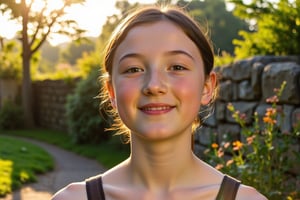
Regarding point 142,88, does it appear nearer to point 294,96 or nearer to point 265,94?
point 294,96

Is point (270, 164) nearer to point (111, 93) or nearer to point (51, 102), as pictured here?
point (111, 93)

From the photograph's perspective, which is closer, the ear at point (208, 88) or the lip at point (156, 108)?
the lip at point (156, 108)

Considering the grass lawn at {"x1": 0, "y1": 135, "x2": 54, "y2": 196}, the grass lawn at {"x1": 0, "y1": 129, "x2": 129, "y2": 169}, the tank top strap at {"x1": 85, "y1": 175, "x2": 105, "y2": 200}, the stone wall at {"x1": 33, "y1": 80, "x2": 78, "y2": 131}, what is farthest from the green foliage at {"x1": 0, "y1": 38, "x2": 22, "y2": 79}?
the tank top strap at {"x1": 85, "y1": 175, "x2": 105, "y2": 200}

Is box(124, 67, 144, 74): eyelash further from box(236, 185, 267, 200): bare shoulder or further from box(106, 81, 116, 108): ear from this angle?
box(236, 185, 267, 200): bare shoulder

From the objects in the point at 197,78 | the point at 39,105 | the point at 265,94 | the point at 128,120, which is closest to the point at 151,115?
the point at 128,120

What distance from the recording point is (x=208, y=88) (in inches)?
63.9

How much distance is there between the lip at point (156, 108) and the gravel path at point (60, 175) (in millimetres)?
5260

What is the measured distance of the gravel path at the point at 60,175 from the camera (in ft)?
22.0

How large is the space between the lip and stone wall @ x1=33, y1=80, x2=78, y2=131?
45.7 feet

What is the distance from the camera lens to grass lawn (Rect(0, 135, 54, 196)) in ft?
23.5

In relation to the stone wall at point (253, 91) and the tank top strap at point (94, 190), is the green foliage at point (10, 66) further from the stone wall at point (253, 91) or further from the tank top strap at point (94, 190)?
the tank top strap at point (94, 190)

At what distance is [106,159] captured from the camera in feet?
30.8

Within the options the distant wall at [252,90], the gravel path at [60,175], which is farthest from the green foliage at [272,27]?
the gravel path at [60,175]

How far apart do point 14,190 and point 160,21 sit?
231 inches
